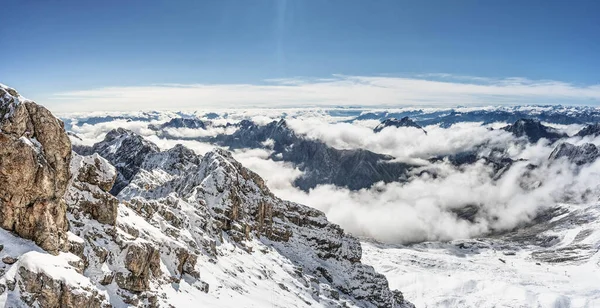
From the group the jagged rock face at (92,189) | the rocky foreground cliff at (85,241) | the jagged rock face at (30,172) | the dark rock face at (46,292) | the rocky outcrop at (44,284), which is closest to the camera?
the rocky outcrop at (44,284)

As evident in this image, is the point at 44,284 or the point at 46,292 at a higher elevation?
the point at 44,284

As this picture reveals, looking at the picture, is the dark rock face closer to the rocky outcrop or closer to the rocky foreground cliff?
the rocky outcrop

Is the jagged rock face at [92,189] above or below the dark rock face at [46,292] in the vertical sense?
above

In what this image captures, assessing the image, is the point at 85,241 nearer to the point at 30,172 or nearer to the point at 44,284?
the point at 30,172

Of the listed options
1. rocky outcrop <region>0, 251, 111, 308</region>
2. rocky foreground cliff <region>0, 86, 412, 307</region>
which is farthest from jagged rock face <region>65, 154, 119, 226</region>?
rocky outcrop <region>0, 251, 111, 308</region>

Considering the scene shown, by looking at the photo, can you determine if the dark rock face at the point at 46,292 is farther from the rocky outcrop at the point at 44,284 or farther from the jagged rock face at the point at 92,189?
the jagged rock face at the point at 92,189

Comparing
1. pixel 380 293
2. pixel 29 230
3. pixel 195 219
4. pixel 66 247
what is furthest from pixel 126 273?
pixel 380 293

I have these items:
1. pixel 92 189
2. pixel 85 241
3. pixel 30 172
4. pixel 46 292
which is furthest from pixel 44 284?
pixel 92 189

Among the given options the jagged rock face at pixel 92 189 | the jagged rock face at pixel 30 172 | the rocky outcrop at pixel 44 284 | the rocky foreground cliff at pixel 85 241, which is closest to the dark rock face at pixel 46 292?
the rocky outcrop at pixel 44 284

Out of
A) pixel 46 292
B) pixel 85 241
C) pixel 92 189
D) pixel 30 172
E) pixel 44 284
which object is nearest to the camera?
pixel 46 292
